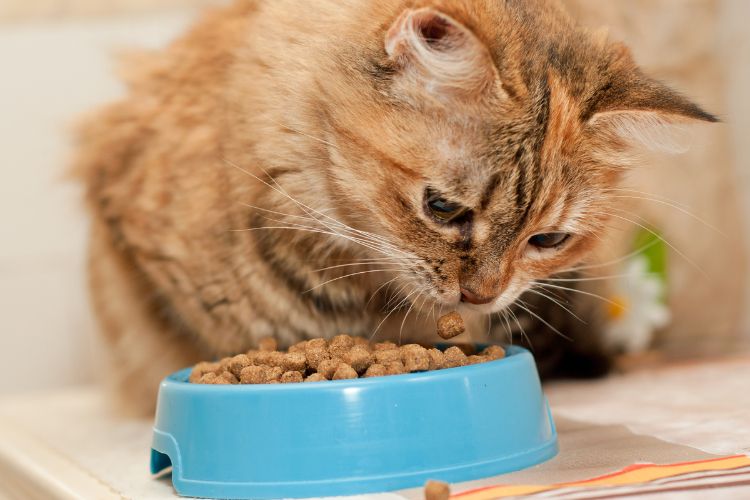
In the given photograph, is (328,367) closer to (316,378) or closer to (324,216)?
(316,378)

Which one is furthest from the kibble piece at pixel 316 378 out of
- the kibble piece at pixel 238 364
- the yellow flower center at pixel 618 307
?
the yellow flower center at pixel 618 307

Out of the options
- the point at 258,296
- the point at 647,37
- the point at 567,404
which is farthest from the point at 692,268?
the point at 258,296

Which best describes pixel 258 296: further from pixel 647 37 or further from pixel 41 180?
pixel 647 37

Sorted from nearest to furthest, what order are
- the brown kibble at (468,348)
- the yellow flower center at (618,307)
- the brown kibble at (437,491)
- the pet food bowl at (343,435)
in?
the brown kibble at (437,491)
the pet food bowl at (343,435)
the brown kibble at (468,348)
the yellow flower center at (618,307)

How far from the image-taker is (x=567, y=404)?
69.5 inches

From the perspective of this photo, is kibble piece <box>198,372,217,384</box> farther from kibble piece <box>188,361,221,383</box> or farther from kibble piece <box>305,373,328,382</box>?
kibble piece <box>305,373,328,382</box>

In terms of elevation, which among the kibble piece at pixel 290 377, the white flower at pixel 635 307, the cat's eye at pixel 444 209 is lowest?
the white flower at pixel 635 307

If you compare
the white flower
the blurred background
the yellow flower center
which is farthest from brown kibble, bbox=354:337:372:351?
the blurred background

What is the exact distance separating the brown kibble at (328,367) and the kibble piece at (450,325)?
188 mm

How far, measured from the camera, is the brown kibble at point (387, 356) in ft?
4.28

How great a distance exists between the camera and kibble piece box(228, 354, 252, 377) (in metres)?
1.34

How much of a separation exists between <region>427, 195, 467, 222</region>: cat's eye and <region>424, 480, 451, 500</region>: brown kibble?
1.37 ft

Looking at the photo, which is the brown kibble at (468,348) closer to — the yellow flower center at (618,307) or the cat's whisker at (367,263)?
the cat's whisker at (367,263)

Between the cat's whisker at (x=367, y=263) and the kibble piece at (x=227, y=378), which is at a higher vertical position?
the cat's whisker at (x=367, y=263)
